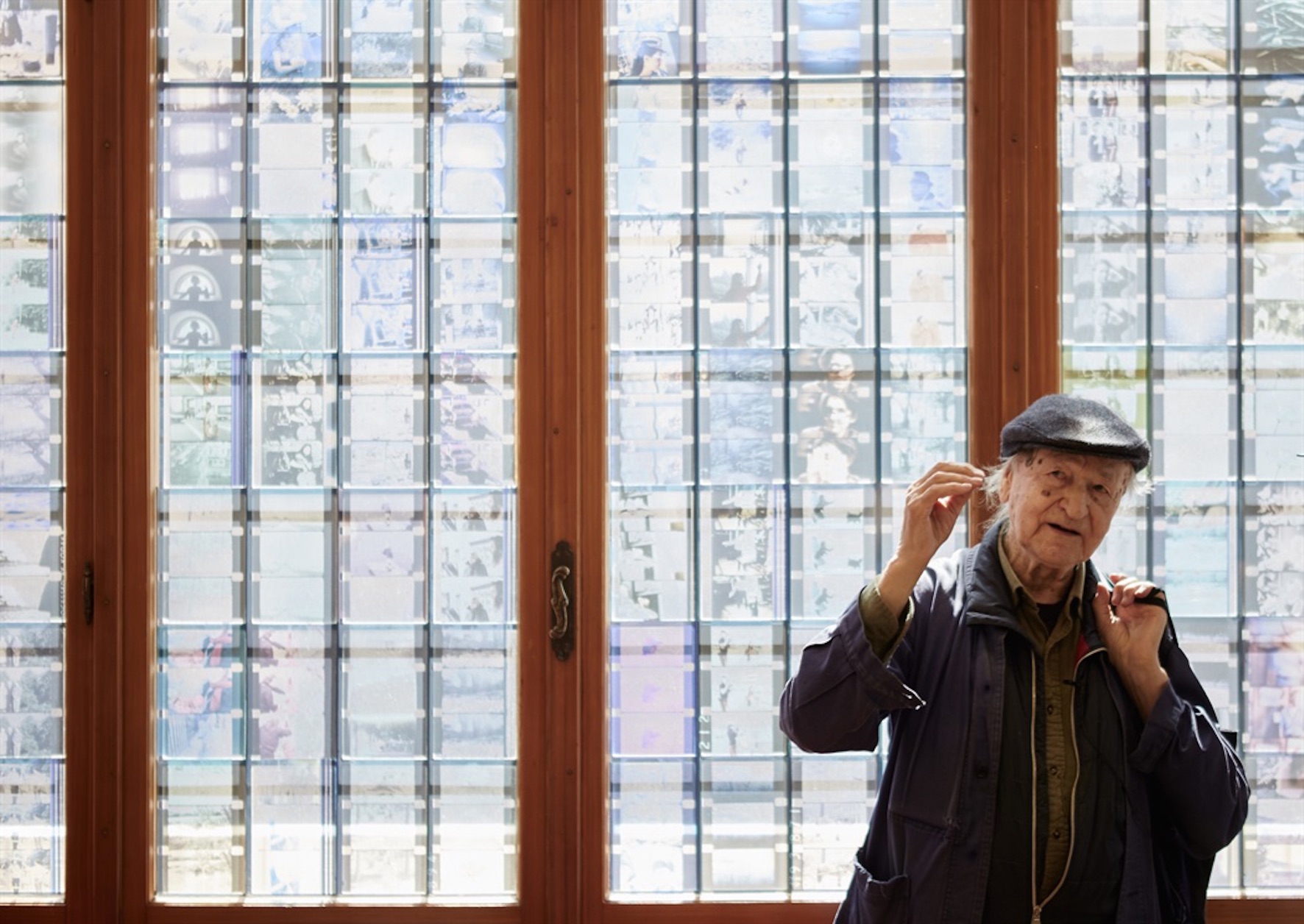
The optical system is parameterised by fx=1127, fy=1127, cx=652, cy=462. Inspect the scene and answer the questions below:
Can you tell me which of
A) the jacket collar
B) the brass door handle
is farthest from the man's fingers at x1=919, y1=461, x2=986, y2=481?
the brass door handle

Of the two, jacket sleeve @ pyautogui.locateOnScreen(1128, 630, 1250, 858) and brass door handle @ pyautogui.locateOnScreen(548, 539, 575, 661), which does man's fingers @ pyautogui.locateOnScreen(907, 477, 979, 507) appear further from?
brass door handle @ pyautogui.locateOnScreen(548, 539, 575, 661)

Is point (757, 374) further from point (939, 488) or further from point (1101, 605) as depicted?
point (1101, 605)

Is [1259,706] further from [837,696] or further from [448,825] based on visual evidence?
[448,825]

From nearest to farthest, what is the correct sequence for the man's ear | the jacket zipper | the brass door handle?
the jacket zipper, the man's ear, the brass door handle

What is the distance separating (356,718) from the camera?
2273 mm

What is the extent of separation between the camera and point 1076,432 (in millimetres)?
1634

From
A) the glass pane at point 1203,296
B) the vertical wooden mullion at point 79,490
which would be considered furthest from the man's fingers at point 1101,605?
the vertical wooden mullion at point 79,490

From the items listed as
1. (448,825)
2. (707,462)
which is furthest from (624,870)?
(707,462)

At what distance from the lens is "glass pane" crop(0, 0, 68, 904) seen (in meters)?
2.29

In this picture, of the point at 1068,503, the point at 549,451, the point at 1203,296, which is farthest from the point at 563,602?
the point at 1203,296

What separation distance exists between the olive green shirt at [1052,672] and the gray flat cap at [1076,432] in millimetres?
198

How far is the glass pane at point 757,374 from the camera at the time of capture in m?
2.26

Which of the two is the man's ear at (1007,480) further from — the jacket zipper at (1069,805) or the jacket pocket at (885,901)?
the jacket pocket at (885,901)

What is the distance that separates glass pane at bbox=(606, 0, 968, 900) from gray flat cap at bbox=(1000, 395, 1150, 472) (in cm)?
57
